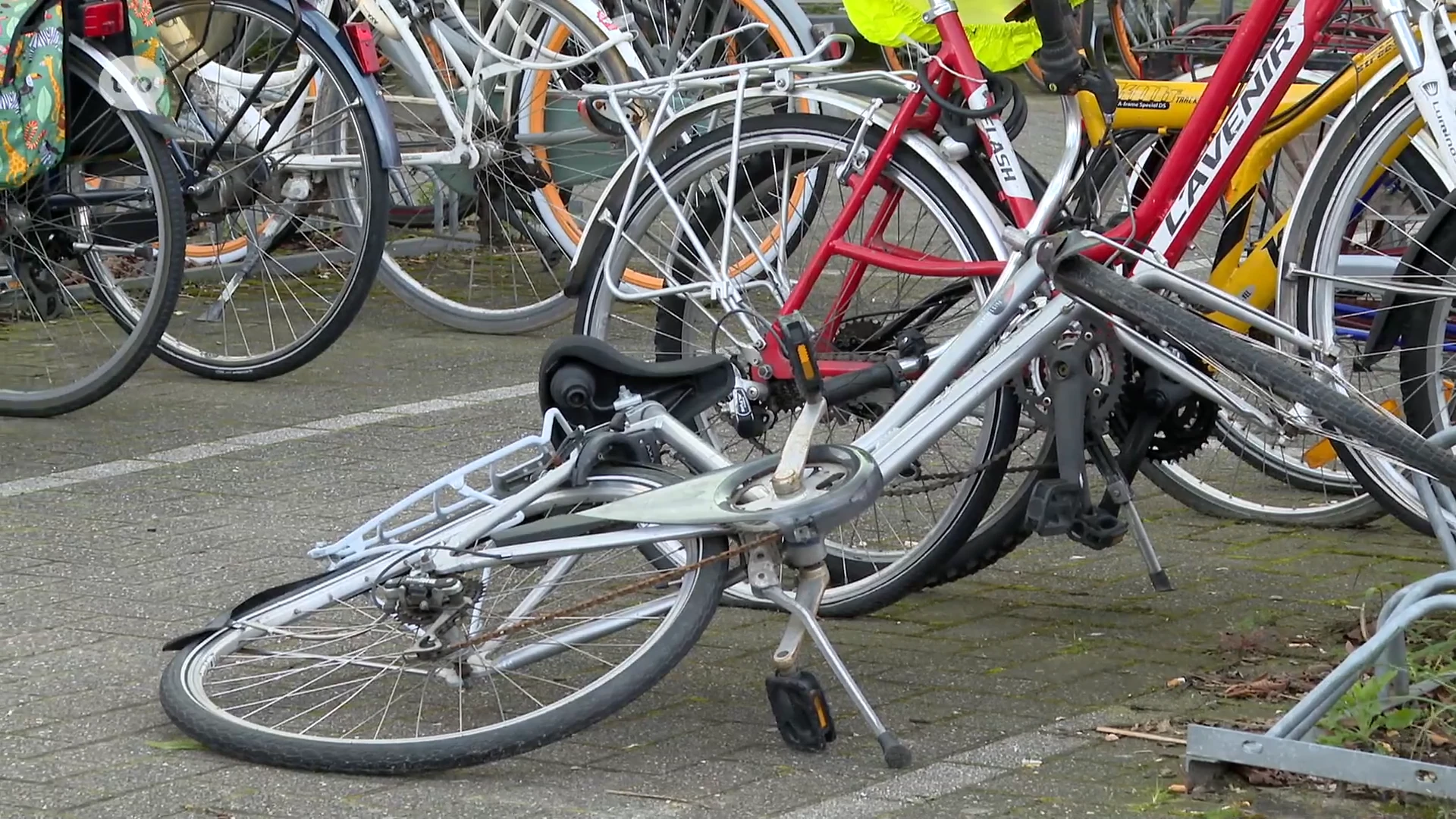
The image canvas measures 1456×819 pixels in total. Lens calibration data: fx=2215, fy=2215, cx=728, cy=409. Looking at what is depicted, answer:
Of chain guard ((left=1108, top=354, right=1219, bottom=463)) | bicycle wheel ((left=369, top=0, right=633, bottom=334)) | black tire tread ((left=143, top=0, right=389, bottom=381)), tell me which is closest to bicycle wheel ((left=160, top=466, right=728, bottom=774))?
chain guard ((left=1108, top=354, right=1219, bottom=463))

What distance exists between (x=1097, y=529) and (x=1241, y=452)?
1.21 meters

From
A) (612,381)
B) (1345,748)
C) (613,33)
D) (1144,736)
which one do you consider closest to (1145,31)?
(613,33)

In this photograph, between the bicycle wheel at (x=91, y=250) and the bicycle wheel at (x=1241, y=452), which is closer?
the bicycle wheel at (x=1241, y=452)

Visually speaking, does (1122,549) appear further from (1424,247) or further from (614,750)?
(614,750)

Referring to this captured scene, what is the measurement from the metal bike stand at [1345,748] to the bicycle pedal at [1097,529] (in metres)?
0.60

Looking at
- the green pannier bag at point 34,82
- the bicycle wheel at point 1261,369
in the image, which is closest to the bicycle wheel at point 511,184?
the green pannier bag at point 34,82

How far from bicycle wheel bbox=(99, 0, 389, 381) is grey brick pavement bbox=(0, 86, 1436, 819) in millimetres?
355

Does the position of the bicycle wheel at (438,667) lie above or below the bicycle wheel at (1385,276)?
below

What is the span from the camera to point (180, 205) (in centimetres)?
604

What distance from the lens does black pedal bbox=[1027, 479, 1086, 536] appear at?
13.4 feet

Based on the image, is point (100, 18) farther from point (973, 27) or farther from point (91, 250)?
point (973, 27)

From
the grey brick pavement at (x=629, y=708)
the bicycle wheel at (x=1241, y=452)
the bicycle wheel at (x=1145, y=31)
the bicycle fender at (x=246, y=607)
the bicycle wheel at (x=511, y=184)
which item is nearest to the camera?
the grey brick pavement at (x=629, y=708)

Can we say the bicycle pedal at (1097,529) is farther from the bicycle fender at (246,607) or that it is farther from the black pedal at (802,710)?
the bicycle fender at (246,607)

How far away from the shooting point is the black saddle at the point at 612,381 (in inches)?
161
